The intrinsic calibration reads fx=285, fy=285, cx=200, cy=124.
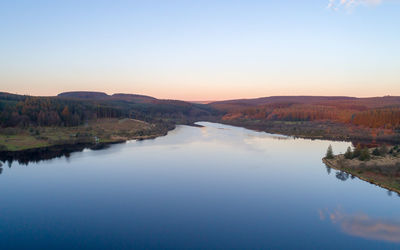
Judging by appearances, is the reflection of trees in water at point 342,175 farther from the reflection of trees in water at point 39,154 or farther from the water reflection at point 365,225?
the reflection of trees in water at point 39,154

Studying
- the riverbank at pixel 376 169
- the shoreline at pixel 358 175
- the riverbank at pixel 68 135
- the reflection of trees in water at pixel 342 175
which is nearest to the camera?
the shoreline at pixel 358 175

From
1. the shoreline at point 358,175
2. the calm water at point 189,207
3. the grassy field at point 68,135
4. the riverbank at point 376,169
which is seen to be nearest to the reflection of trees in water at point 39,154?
the grassy field at point 68,135

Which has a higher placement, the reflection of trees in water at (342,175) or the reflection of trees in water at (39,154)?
the reflection of trees in water at (39,154)

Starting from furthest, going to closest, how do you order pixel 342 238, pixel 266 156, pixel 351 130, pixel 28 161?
pixel 351 130, pixel 266 156, pixel 28 161, pixel 342 238

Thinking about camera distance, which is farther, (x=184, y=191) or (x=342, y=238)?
(x=184, y=191)

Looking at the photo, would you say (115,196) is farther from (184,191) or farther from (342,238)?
(342,238)

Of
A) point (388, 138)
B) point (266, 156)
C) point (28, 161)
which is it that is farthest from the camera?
point (388, 138)

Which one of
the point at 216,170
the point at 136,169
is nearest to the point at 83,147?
the point at 136,169
